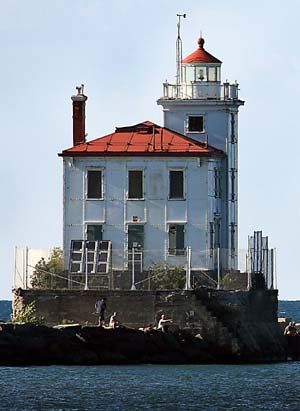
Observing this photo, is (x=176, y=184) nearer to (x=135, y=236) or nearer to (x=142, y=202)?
(x=142, y=202)

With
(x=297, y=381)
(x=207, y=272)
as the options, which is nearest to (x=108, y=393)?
(x=297, y=381)

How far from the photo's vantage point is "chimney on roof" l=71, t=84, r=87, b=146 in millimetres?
85688

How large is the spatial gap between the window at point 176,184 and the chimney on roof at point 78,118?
423 centimetres

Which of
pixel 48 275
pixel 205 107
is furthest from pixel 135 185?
pixel 205 107

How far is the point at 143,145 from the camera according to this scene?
275 ft

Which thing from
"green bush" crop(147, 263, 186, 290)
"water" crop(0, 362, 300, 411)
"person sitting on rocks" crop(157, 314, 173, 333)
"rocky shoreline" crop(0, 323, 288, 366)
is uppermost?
"green bush" crop(147, 263, 186, 290)

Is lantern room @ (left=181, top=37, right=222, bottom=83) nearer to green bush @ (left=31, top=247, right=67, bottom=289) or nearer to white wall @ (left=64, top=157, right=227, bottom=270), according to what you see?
white wall @ (left=64, top=157, right=227, bottom=270)

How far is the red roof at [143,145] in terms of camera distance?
83000 millimetres

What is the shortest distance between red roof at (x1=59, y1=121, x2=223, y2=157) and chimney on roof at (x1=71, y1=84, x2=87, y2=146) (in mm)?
1360

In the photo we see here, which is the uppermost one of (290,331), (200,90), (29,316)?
(200,90)

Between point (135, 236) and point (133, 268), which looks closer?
point (133, 268)

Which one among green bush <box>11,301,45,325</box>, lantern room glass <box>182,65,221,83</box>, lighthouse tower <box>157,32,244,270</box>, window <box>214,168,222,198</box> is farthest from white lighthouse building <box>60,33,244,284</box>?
lantern room glass <box>182,65,221,83</box>

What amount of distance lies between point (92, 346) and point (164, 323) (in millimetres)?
2942

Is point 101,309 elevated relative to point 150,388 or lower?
elevated
